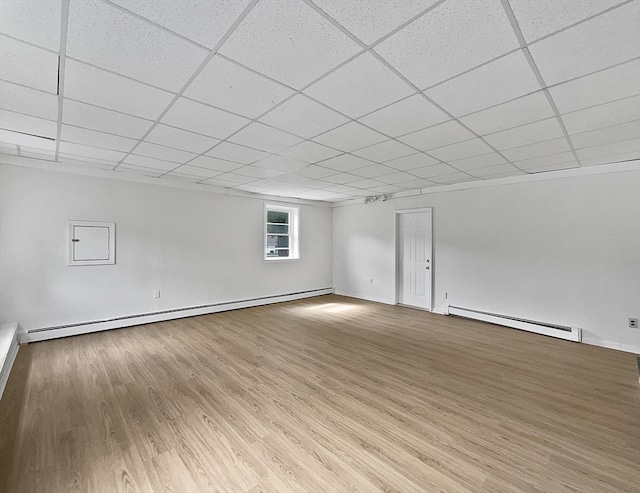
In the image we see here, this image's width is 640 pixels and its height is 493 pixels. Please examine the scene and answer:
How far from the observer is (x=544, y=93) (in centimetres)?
213

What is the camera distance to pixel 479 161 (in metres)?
3.87

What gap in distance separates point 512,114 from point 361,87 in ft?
4.71

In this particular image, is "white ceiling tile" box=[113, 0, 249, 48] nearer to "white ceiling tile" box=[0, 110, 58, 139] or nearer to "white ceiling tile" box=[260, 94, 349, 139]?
"white ceiling tile" box=[260, 94, 349, 139]

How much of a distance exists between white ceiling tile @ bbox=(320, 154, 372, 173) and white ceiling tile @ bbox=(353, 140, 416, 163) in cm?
14

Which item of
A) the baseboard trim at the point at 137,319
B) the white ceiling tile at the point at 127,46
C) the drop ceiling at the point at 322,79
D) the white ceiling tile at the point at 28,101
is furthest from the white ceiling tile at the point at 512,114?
the baseboard trim at the point at 137,319

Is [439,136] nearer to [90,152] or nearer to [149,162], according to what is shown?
[149,162]

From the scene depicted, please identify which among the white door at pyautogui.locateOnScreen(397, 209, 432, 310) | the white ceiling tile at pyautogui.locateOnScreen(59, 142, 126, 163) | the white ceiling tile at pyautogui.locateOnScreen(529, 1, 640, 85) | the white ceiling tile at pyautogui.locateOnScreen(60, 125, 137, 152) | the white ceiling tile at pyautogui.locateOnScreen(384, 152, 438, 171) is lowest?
the white door at pyautogui.locateOnScreen(397, 209, 432, 310)

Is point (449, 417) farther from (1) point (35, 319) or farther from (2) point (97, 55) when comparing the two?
(1) point (35, 319)

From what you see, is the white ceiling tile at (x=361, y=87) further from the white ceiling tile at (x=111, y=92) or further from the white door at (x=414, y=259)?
the white door at (x=414, y=259)

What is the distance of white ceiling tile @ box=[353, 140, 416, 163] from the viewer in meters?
3.24

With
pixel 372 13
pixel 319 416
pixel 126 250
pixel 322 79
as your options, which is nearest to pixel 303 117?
pixel 322 79

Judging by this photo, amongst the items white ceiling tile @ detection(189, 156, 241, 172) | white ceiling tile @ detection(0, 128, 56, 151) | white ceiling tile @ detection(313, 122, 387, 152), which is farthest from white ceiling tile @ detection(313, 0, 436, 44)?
white ceiling tile @ detection(0, 128, 56, 151)

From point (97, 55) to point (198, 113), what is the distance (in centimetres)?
83

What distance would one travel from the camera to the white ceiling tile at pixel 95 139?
2.90 m
